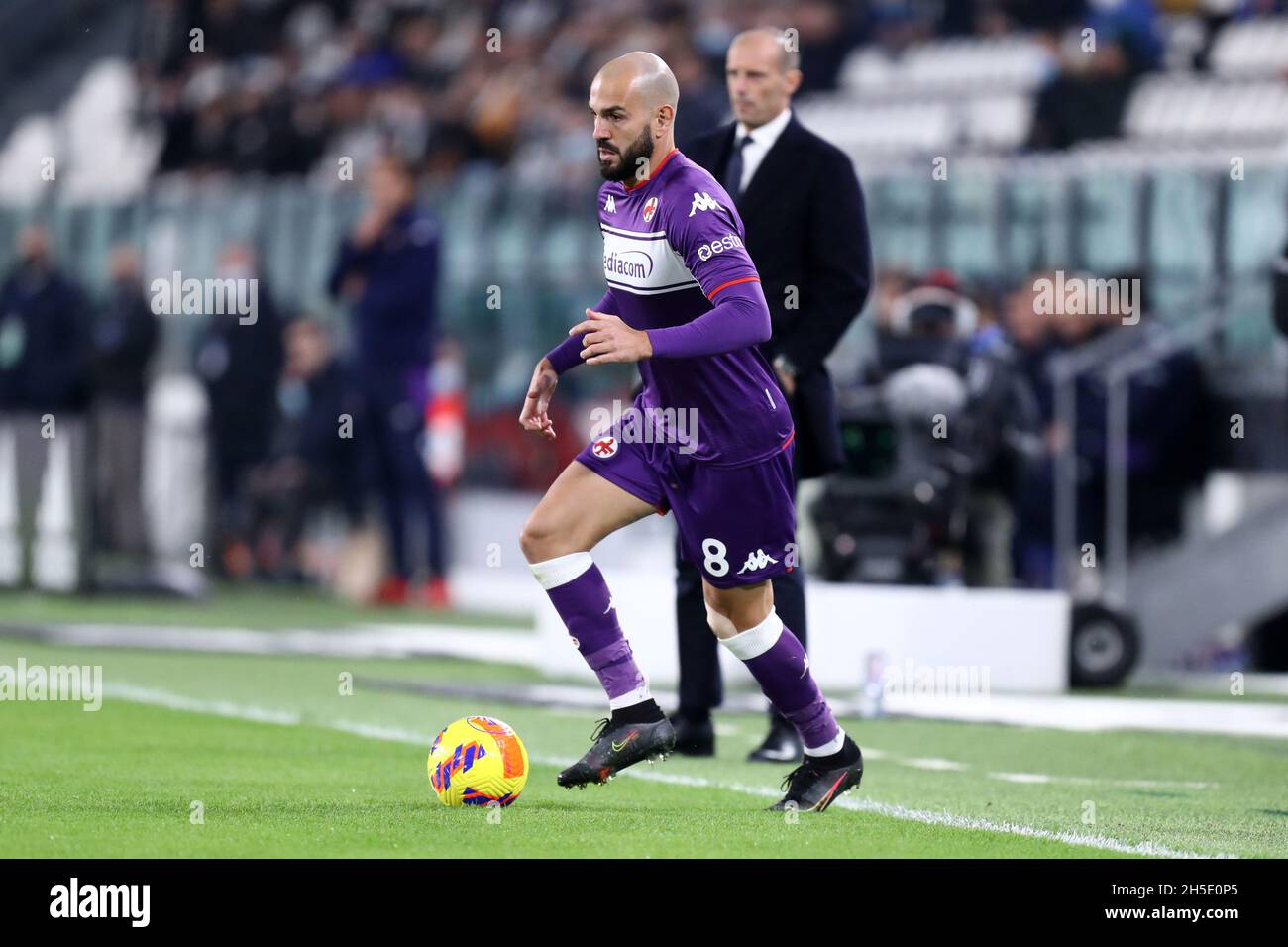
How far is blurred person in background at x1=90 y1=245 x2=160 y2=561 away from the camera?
59.9 ft

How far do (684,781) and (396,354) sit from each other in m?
9.25

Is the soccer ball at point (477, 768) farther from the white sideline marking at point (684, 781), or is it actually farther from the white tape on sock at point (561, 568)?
the white sideline marking at point (684, 781)

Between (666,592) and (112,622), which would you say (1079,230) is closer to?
(666,592)

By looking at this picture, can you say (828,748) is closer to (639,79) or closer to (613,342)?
(613,342)

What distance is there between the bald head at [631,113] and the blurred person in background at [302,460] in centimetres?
1067

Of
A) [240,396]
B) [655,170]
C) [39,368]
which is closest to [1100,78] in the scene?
[240,396]

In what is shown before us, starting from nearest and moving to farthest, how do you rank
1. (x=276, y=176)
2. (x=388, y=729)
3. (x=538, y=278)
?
(x=388, y=729) < (x=538, y=278) < (x=276, y=176)

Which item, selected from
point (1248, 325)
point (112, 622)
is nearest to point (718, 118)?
point (1248, 325)

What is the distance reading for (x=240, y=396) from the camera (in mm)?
18812

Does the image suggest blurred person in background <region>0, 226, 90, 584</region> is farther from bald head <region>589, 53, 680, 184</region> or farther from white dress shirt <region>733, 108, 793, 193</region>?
bald head <region>589, 53, 680, 184</region>

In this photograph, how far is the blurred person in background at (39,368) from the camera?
52.6 ft

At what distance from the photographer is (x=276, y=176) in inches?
935

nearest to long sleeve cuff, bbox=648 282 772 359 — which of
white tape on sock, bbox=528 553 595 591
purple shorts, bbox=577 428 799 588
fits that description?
purple shorts, bbox=577 428 799 588
